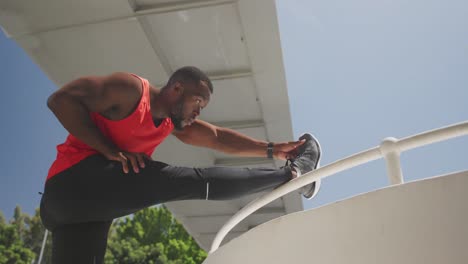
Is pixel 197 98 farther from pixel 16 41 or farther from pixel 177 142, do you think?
pixel 177 142

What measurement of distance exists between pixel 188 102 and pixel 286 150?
2.75 feet

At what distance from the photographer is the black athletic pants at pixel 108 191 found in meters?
2.30

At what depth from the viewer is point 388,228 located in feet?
4.75

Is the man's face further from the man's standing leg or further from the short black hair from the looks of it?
the man's standing leg

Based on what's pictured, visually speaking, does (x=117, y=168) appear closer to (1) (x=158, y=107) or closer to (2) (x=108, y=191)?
(2) (x=108, y=191)

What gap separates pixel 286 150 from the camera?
303 cm

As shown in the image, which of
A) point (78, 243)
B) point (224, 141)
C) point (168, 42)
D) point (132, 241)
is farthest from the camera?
point (132, 241)

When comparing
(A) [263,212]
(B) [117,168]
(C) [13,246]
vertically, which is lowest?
(B) [117,168]

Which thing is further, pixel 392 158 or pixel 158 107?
pixel 158 107

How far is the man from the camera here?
7.52 ft

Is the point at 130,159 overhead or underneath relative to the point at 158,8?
underneath

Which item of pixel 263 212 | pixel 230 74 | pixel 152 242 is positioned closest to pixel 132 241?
pixel 152 242

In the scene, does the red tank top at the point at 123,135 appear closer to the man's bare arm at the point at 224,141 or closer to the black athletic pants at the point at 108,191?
the black athletic pants at the point at 108,191

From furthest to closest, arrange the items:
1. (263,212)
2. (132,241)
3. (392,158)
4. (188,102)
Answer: (132,241), (263,212), (188,102), (392,158)
